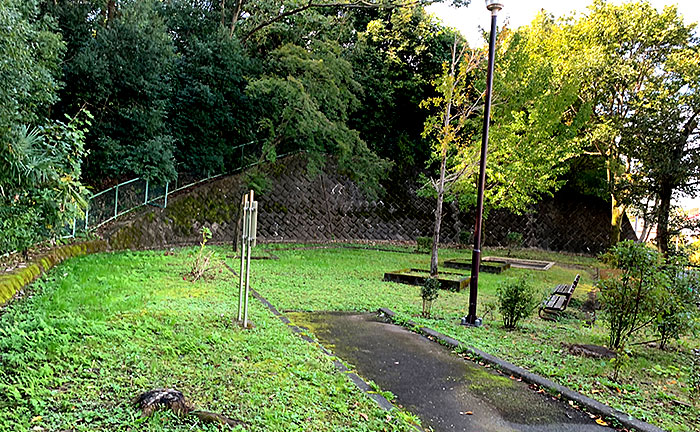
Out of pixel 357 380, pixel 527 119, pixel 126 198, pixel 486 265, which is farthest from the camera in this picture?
pixel 527 119

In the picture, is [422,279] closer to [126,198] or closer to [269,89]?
[269,89]

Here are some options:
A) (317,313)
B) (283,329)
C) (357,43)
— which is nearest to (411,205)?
(357,43)

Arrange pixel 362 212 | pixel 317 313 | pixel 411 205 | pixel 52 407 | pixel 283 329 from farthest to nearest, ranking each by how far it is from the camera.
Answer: pixel 411 205, pixel 362 212, pixel 317 313, pixel 283 329, pixel 52 407

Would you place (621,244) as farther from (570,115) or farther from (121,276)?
(570,115)

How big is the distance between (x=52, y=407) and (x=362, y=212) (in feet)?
58.2

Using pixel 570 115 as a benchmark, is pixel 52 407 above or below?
below

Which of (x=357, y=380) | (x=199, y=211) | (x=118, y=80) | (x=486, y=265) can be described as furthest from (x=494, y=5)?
(x=199, y=211)

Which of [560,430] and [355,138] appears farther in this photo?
[355,138]

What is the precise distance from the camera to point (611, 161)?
18.9 metres

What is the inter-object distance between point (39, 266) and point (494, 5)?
8.60 m

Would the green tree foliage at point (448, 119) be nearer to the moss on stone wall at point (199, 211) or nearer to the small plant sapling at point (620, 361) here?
the small plant sapling at point (620, 361)

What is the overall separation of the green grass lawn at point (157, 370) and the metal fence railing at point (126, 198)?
6004 mm

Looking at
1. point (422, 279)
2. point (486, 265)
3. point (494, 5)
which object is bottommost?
point (422, 279)

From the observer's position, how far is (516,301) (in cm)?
656
